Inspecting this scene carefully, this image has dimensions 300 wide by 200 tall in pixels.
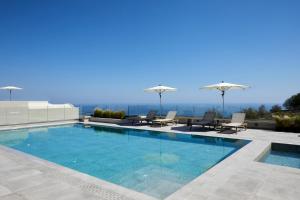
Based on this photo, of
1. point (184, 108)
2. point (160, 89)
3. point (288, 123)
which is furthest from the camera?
point (184, 108)

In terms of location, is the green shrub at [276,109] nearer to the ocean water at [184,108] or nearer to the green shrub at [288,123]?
the ocean water at [184,108]

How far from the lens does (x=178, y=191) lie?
154 inches

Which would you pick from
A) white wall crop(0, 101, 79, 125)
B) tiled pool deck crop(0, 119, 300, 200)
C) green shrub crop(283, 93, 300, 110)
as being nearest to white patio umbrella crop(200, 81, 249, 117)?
tiled pool deck crop(0, 119, 300, 200)

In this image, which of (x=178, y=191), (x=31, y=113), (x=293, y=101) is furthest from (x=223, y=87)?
(x=293, y=101)

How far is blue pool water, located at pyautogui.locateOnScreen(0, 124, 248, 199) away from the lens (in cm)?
541

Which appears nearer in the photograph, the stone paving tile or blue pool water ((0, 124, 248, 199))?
the stone paving tile

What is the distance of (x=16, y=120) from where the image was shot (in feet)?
48.0

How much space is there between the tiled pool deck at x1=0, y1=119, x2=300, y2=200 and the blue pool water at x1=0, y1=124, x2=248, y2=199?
74cm

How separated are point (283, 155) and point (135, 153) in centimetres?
492

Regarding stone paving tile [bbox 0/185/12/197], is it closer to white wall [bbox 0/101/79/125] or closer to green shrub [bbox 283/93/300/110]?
white wall [bbox 0/101/79/125]

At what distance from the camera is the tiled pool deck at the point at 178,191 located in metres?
3.73

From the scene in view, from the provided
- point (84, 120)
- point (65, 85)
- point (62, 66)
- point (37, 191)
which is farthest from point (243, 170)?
point (65, 85)

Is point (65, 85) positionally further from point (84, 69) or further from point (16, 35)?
point (16, 35)

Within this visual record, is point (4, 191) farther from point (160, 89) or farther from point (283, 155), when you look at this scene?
point (160, 89)
